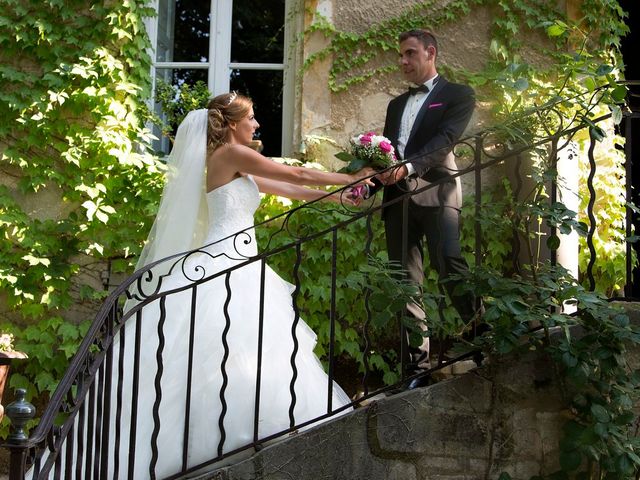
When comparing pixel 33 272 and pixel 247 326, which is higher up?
pixel 33 272

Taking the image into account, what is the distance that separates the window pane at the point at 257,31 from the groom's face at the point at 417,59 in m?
1.96

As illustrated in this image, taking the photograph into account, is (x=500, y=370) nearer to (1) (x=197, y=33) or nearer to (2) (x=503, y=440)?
(2) (x=503, y=440)

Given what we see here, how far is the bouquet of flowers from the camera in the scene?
169 inches

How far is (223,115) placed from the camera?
4727mm

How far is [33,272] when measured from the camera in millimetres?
5812

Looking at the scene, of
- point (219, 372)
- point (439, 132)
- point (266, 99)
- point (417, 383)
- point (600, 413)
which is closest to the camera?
point (600, 413)

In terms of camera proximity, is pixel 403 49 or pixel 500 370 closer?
pixel 500 370

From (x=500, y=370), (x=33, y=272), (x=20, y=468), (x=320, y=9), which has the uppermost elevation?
(x=320, y=9)

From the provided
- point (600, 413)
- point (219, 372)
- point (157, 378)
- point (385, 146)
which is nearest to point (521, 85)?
point (385, 146)

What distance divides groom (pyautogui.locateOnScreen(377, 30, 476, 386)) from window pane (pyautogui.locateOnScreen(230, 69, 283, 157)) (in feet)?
5.49

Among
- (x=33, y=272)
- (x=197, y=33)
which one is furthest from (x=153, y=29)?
(x=33, y=272)

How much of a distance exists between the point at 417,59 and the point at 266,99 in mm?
1958

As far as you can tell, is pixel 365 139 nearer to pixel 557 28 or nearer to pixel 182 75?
pixel 557 28

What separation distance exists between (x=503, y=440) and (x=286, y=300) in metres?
1.37
